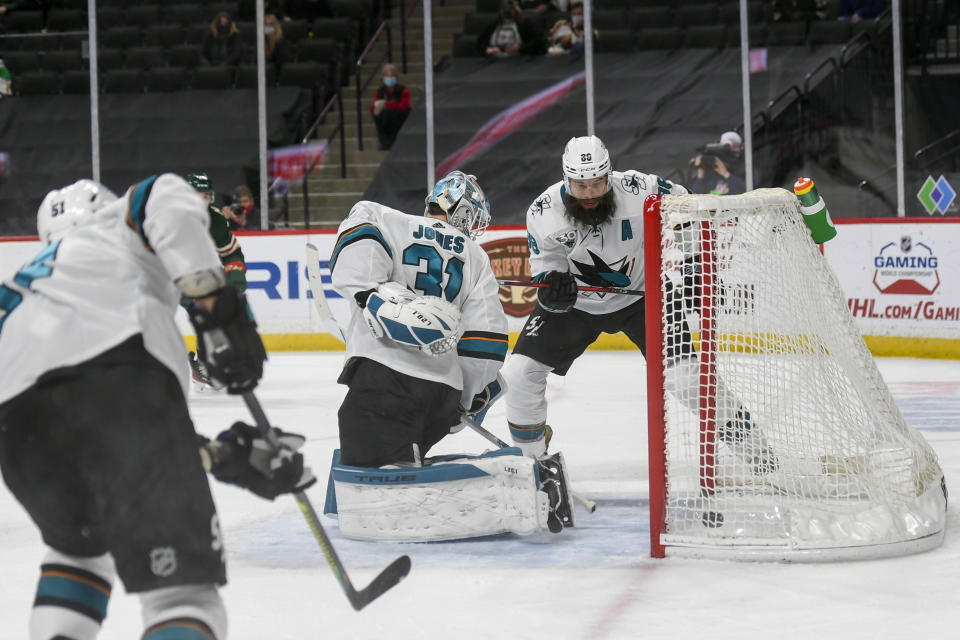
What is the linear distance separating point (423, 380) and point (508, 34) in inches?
263

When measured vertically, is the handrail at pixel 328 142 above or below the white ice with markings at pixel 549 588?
above

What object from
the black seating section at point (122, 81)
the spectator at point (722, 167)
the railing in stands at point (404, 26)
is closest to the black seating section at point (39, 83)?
the black seating section at point (122, 81)

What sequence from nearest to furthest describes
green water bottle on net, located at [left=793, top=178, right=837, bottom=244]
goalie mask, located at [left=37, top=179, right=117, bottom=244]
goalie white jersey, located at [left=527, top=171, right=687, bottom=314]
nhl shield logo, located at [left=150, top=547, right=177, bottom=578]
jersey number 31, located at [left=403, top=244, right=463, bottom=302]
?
1. nhl shield logo, located at [left=150, top=547, right=177, bottom=578]
2. goalie mask, located at [left=37, top=179, right=117, bottom=244]
3. green water bottle on net, located at [left=793, top=178, right=837, bottom=244]
4. jersey number 31, located at [left=403, top=244, right=463, bottom=302]
5. goalie white jersey, located at [left=527, top=171, right=687, bottom=314]

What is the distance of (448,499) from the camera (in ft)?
10.1

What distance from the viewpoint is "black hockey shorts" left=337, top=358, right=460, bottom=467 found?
124 inches

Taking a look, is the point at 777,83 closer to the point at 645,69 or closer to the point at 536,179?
the point at 645,69

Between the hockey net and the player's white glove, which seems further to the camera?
the player's white glove

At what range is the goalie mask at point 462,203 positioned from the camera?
3.36 m

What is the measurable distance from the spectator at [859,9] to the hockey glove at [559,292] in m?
5.42

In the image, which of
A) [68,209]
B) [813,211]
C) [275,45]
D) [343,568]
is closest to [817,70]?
[275,45]

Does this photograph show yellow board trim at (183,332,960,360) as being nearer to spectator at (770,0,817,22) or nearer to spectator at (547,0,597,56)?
spectator at (547,0,597,56)

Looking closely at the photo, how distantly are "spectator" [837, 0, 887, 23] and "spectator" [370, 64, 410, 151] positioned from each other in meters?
2.98

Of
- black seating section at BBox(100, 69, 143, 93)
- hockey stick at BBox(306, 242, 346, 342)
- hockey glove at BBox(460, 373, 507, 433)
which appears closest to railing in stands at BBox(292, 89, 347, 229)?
black seating section at BBox(100, 69, 143, 93)

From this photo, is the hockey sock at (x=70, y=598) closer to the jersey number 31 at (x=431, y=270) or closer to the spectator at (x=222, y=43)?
the jersey number 31 at (x=431, y=270)
